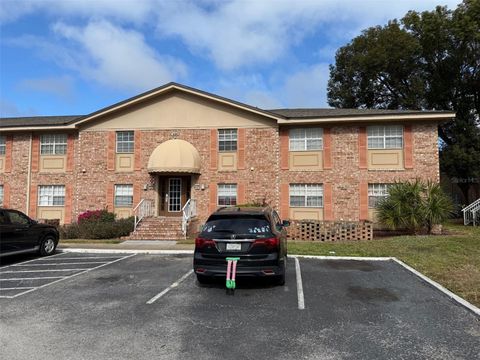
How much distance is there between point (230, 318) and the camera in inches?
242

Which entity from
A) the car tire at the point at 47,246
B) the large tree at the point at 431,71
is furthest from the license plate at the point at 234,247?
the large tree at the point at 431,71

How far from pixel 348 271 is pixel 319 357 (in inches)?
225

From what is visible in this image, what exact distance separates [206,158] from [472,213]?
53.2ft

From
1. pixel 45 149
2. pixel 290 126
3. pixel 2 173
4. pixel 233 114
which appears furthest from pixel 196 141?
pixel 2 173

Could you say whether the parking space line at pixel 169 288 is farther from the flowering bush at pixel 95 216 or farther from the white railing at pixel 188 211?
the flowering bush at pixel 95 216

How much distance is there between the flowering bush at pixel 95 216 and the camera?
1942cm

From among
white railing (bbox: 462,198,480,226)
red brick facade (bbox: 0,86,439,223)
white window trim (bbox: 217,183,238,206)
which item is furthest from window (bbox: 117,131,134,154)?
white railing (bbox: 462,198,480,226)

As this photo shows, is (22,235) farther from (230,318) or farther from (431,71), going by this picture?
(431,71)

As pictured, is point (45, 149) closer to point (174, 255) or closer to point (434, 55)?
point (174, 255)

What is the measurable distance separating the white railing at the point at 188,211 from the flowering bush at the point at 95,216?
420 centimetres

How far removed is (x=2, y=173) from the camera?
74.0ft

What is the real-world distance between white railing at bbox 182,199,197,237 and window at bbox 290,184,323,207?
5273 mm

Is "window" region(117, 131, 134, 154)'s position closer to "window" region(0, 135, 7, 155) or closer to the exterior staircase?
the exterior staircase

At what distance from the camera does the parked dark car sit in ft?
37.0
